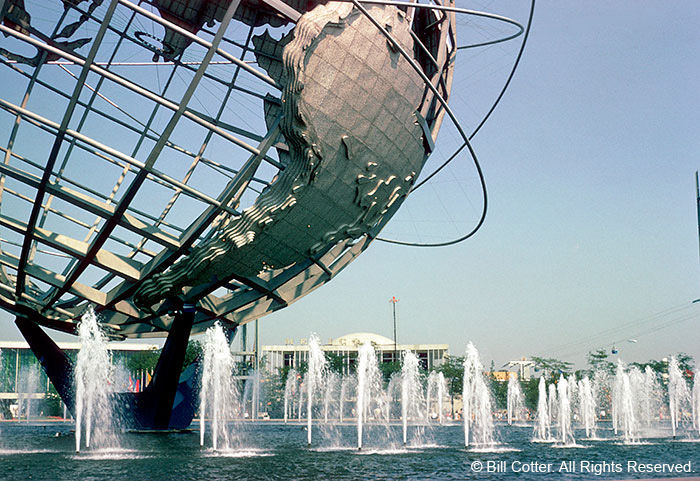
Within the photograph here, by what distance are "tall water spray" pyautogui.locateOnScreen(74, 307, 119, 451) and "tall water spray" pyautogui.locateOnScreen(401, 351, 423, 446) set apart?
10.4 m

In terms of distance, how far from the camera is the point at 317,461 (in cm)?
1759

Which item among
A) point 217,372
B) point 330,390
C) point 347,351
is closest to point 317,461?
point 217,372

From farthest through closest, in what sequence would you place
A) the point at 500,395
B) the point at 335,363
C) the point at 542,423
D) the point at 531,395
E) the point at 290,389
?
the point at 290,389
the point at 335,363
the point at 500,395
the point at 531,395
the point at 542,423

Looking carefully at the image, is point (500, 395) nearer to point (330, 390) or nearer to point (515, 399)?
point (515, 399)

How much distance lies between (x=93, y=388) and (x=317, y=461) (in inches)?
380

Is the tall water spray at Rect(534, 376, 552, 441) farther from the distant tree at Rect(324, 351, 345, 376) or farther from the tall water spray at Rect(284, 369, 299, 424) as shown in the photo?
the tall water spray at Rect(284, 369, 299, 424)

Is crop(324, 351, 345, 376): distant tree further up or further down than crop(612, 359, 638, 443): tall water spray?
further up

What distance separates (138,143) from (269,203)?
191 inches

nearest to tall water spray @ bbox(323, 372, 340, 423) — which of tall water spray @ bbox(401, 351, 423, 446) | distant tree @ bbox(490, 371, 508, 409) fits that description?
tall water spray @ bbox(401, 351, 423, 446)

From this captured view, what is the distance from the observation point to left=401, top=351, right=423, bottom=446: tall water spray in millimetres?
35531

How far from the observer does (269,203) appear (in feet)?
58.3

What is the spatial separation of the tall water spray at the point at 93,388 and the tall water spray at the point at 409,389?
10.4m

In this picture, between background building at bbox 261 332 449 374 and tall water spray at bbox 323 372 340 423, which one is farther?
background building at bbox 261 332 449 374

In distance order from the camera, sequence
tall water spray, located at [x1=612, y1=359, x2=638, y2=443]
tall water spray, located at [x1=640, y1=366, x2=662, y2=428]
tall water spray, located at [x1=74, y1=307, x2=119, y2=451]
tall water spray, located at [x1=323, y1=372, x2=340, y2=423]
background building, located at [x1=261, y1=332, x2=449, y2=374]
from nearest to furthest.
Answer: tall water spray, located at [x1=74, y1=307, x2=119, y2=451] → tall water spray, located at [x1=612, y1=359, x2=638, y2=443] → tall water spray, located at [x1=640, y1=366, x2=662, y2=428] → tall water spray, located at [x1=323, y1=372, x2=340, y2=423] → background building, located at [x1=261, y1=332, x2=449, y2=374]
